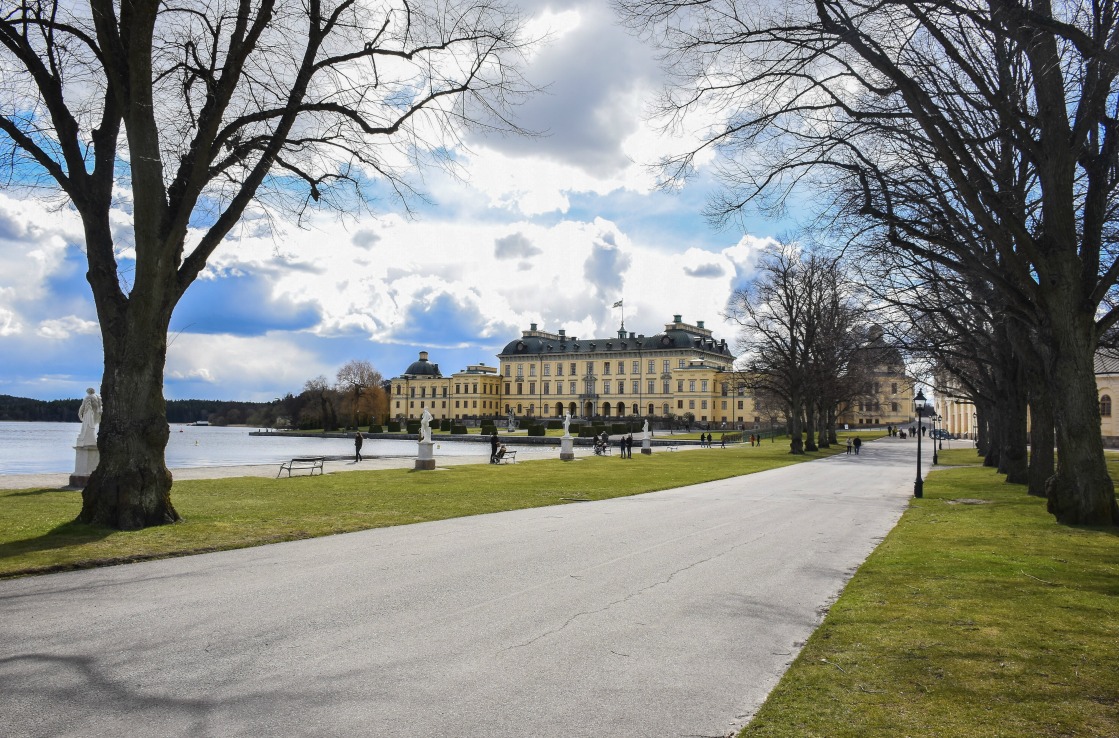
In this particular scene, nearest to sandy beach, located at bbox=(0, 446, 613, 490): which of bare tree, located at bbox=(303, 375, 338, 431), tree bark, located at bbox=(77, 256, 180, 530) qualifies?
tree bark, located at bbox=(77, 256, 180, 530)

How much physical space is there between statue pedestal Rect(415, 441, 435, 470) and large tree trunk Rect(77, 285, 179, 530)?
1457 cm

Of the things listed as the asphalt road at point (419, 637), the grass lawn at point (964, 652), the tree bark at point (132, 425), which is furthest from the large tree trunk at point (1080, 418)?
the tree bark at point (132, 425)

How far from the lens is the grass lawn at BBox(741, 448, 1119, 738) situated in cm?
409

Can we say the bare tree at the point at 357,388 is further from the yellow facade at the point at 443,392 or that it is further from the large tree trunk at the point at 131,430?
the large tree trunk at the point at 131,430

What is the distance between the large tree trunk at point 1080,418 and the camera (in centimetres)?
1243


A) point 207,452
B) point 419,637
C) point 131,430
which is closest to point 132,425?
point 131,430

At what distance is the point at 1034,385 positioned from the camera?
18844mm

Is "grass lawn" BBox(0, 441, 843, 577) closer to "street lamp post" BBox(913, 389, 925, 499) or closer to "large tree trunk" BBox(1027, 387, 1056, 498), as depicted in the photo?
"street lamp post" BBox(913, 389, 925, 499)

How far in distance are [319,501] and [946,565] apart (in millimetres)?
11298

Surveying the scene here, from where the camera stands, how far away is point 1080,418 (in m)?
12.5

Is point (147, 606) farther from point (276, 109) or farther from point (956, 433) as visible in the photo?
point (956, 433)

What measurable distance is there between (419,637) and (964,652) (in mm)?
3939

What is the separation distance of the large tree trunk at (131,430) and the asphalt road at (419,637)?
8.49 ft

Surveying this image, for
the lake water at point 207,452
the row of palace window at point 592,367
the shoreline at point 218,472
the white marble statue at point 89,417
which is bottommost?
the lake water at point 207,452
